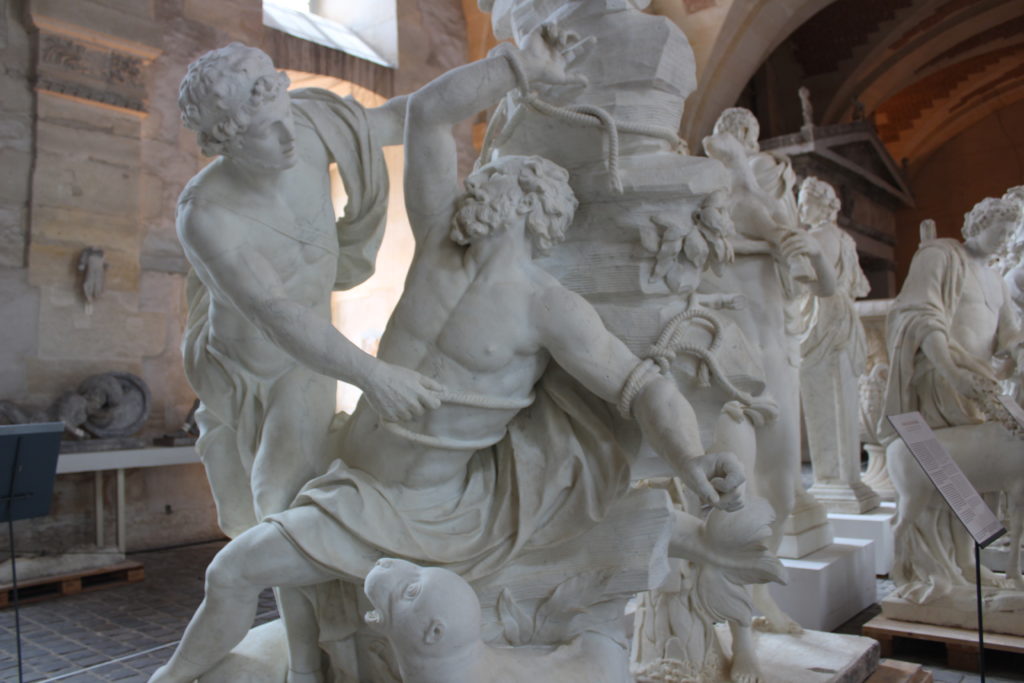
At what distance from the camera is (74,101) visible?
657 centimetres

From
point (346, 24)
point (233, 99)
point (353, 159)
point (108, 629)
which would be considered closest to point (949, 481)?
point (353, 159)

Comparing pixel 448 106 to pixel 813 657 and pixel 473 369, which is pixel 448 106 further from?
pixel 813 657

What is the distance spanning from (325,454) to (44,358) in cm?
511

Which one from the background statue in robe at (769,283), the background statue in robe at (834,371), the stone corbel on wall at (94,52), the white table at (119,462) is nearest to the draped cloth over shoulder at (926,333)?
the background statue in robe at (769,283)

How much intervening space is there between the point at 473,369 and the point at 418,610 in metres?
0.53

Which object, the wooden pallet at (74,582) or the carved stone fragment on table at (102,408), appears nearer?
the wooden pallet at (74,582)

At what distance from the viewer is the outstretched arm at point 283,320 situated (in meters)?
1.82

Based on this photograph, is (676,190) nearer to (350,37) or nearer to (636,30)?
(636,30)

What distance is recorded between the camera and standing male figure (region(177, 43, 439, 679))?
1.82 metres

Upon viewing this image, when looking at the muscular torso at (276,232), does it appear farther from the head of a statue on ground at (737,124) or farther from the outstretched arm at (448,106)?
the head of a statue on ground at (737,124)

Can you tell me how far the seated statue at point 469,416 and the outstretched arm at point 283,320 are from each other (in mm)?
89

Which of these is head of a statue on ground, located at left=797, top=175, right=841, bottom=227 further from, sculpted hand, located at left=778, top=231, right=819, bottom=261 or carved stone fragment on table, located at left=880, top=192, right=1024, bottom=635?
sculpted hand, located at left=778, top=231, right=819, bottom=261

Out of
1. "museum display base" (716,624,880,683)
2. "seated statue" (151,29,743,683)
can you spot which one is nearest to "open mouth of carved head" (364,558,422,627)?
"seated statue" (151,29,743,683)

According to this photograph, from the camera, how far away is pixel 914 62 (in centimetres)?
1459
